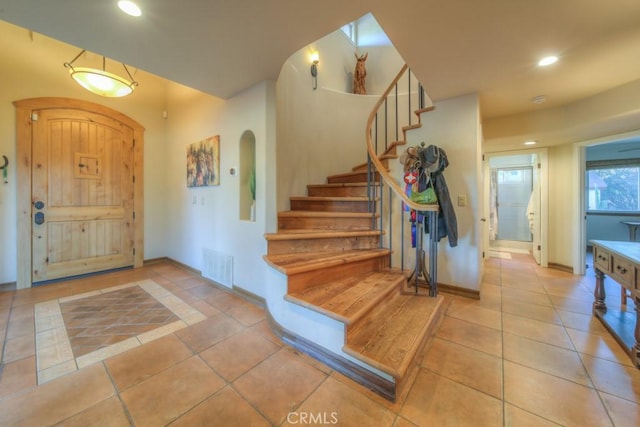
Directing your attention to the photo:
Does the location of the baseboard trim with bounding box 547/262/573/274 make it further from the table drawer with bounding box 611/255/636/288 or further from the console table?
the table drawer with bounding box 611/255/636/288

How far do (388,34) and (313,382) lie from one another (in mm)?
2416

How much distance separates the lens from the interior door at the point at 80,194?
3.12 m

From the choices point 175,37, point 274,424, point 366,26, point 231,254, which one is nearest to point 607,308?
point 274,424

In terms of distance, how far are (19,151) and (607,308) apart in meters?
6.79

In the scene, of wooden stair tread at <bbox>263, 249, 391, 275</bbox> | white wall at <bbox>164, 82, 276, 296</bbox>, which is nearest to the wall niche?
white wall at <bbox>164, 82, 276, 296</bbox>

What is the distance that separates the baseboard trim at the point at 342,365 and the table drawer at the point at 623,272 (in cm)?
194

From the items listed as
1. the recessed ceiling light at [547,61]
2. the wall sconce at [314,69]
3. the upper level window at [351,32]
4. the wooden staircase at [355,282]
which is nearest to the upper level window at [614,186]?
the recessed ceiling light at [547,61]

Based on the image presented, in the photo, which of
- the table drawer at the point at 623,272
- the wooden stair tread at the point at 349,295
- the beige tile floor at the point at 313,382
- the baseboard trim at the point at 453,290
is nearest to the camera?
the beige tile floor at the point at 313,382

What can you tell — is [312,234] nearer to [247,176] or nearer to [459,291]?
[247,176]

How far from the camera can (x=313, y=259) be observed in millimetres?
2111

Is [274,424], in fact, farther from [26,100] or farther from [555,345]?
[26,100]

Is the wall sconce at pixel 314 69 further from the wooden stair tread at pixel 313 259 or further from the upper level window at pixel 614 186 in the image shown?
the upper level window at pixel 614 186

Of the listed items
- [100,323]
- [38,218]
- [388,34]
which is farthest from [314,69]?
[38,218]

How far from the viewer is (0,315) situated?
7.49 ft
